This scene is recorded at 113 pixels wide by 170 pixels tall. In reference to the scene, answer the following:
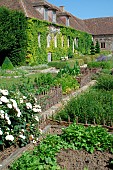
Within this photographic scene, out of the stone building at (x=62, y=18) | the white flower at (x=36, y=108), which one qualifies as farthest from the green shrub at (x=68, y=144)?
the stone building at (x=62, y=18)

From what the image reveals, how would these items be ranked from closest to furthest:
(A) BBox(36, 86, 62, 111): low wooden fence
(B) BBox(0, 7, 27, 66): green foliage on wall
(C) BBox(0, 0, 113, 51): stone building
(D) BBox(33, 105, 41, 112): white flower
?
(D) BBox(33, 105, 41, 112): white flower → (A) BBox(36, 86, 62, 111): low wooden fence → (B) BBox(0, 7, 27, 66): green foliage on wall → (C) BBox(0, 0, 113, 51): stone building

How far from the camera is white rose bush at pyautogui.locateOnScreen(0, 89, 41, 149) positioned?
4266 millimetres

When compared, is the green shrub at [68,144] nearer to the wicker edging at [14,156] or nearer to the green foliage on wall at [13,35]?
the wicker edging at [14,156]

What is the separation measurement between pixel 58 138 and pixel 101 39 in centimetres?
4192

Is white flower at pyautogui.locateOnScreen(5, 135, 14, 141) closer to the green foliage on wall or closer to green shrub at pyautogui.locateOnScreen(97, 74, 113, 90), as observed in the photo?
green shrub at pyautogui.locateOnScreen(97, 74, 113, 90)

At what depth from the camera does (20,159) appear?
401 cm

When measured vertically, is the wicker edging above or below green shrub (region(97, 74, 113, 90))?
below

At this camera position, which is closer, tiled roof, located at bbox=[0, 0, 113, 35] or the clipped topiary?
the clipped topiary

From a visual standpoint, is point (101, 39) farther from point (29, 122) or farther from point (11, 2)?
point (29, 122)

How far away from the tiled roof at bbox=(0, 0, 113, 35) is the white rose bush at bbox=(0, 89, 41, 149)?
19.7 meters

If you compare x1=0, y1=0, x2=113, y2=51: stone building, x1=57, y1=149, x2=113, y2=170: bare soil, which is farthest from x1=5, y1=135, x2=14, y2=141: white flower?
x1=0, y1=0, x2=113, y2=51: stone building

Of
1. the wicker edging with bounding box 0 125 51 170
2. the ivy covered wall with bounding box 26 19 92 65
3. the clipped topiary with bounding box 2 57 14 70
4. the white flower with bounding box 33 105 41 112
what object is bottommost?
the wicker edging with bounding box 0 125 51 170

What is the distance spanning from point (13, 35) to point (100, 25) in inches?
1102

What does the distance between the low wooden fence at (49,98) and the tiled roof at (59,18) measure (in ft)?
53.2
